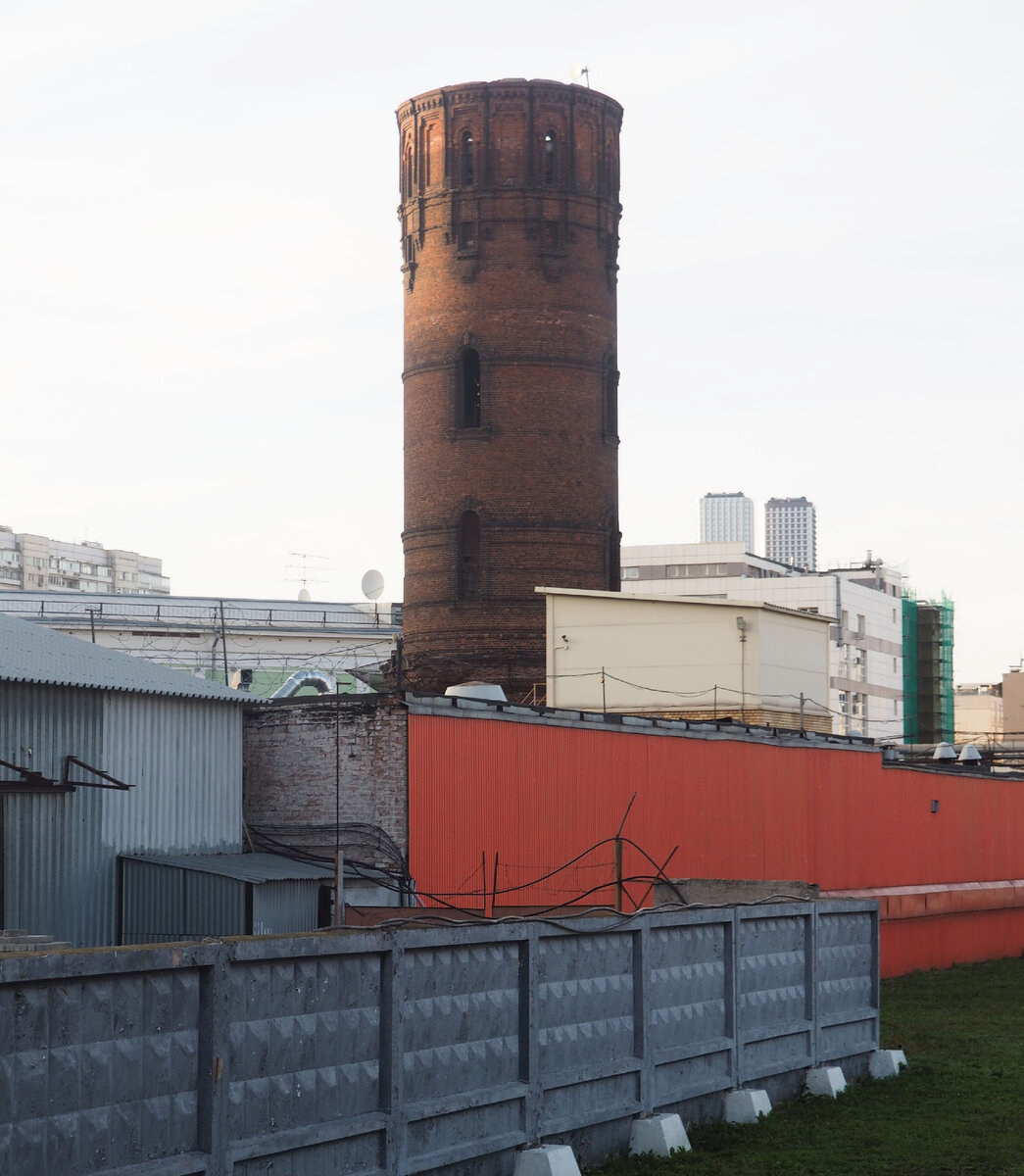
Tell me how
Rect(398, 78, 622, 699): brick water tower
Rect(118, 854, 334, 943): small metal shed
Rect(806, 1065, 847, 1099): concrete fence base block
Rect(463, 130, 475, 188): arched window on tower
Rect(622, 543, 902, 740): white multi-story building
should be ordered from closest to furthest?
1. Rect(806, 1065, 847, 1099): concrete fence base block
2. Rect(118, 854, 334, 943): small metal shed
3. Rect(398, 78, 622, 699): brick water tower
4. Rect(463, 130, 475, 188): arched window on tower
5. Rect(622, 543, 902, 740): white multi-story building

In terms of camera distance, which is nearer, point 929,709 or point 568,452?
A: point 568,452

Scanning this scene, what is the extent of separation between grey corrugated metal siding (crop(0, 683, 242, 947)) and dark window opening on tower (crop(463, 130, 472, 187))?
2257cm

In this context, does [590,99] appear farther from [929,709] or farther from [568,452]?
[929,709]

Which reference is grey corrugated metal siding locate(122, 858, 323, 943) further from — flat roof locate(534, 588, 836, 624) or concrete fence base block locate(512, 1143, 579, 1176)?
flat roof locate(534, 588, 836, 624)

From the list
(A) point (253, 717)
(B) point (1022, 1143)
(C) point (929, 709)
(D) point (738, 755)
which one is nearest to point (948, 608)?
(C) point (929, 709)

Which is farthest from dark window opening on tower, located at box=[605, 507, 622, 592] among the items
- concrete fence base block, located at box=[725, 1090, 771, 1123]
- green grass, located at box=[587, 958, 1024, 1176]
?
concrete fence base block, located at box=[725, 1090, 771, 1123]

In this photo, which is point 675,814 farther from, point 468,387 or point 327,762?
point 468,387

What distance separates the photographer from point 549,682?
126 feet

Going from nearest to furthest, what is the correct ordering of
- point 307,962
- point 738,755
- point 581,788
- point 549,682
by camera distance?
1. point 307,962
2. point 581,788
3. point 738,755
4. point 549,682

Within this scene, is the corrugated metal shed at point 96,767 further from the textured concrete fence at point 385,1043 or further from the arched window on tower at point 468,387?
the arched window on tower at point 468,387

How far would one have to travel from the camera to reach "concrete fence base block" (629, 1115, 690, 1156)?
11719 mm

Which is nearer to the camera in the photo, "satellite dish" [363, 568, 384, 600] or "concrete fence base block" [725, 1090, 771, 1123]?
"concrete fence base block" [725, 1090, 771, 1123]

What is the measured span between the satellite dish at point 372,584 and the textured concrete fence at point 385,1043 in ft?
184

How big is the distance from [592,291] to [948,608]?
72842 mm
